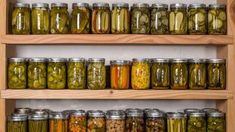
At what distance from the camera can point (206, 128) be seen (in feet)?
6.43

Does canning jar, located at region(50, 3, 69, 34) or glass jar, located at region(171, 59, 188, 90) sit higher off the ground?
canning jar, located at region(50, 3, 69, 34)

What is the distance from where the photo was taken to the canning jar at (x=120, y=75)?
1.96 metres

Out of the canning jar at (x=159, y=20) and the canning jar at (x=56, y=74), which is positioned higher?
the canning jar at (x=159, y=20)

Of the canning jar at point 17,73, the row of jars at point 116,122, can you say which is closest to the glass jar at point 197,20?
the row of jars at point 116,122

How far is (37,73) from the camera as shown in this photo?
1950 millimetres

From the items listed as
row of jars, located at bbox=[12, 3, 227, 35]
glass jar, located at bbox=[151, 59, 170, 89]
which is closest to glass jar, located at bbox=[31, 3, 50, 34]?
row of jars, located at bbox=[12, 3, 227, 35]

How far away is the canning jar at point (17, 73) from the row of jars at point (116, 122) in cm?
12

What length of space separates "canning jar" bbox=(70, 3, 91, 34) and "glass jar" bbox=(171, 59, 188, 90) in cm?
40

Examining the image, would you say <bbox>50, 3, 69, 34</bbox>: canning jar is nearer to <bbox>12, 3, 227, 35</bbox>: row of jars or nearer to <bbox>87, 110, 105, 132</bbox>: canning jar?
<bbox>12, 3, 227, 35</bbox>: row of jars

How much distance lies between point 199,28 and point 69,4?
0.60 m

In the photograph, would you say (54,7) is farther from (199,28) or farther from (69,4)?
(199,28)

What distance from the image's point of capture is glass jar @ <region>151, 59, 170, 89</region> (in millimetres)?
1959

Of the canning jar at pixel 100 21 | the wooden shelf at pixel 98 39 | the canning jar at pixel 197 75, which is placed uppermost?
the canning jar at pixel 100 21

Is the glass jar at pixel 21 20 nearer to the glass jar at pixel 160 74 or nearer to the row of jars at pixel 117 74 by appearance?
the row of jars at pixel 117 74
